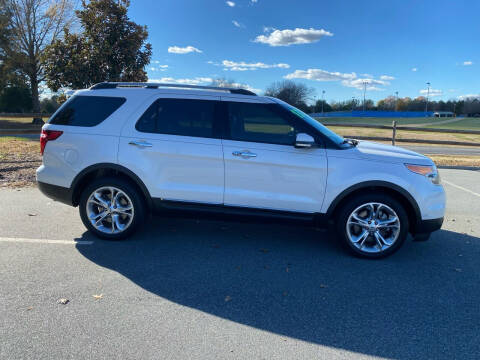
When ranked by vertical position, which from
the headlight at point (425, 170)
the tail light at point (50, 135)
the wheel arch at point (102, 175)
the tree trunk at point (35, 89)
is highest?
the tree trunk at point (35, 89)

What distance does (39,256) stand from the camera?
403 centimetres

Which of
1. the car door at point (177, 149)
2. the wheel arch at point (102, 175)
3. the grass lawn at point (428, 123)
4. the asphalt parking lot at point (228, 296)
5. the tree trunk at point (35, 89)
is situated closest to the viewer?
the asphalt parking lot at point (228, 296)

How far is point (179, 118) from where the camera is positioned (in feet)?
14.3

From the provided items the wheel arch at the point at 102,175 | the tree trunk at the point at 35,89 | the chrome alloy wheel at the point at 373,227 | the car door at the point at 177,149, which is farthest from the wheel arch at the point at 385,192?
the tree trunk at the point at 35,89

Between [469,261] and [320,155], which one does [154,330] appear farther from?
[469,261]

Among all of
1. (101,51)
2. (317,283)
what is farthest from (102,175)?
(101,51)

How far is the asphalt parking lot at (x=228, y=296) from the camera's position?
2623mm

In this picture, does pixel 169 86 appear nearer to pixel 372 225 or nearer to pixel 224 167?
pixel 224 167

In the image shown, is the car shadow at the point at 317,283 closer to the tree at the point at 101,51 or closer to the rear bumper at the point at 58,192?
the rear bumper at the point at 58,192

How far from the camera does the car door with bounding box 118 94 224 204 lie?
13.9 feet

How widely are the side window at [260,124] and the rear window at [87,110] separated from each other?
1488 millimetres

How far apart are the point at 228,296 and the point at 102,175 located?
7.97 ft

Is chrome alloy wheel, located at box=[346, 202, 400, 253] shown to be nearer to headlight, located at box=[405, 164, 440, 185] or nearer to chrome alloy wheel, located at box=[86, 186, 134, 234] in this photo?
headlight, located at box=[405, 164, 440, 185]

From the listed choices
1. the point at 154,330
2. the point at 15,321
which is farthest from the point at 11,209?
the point at 154,330
